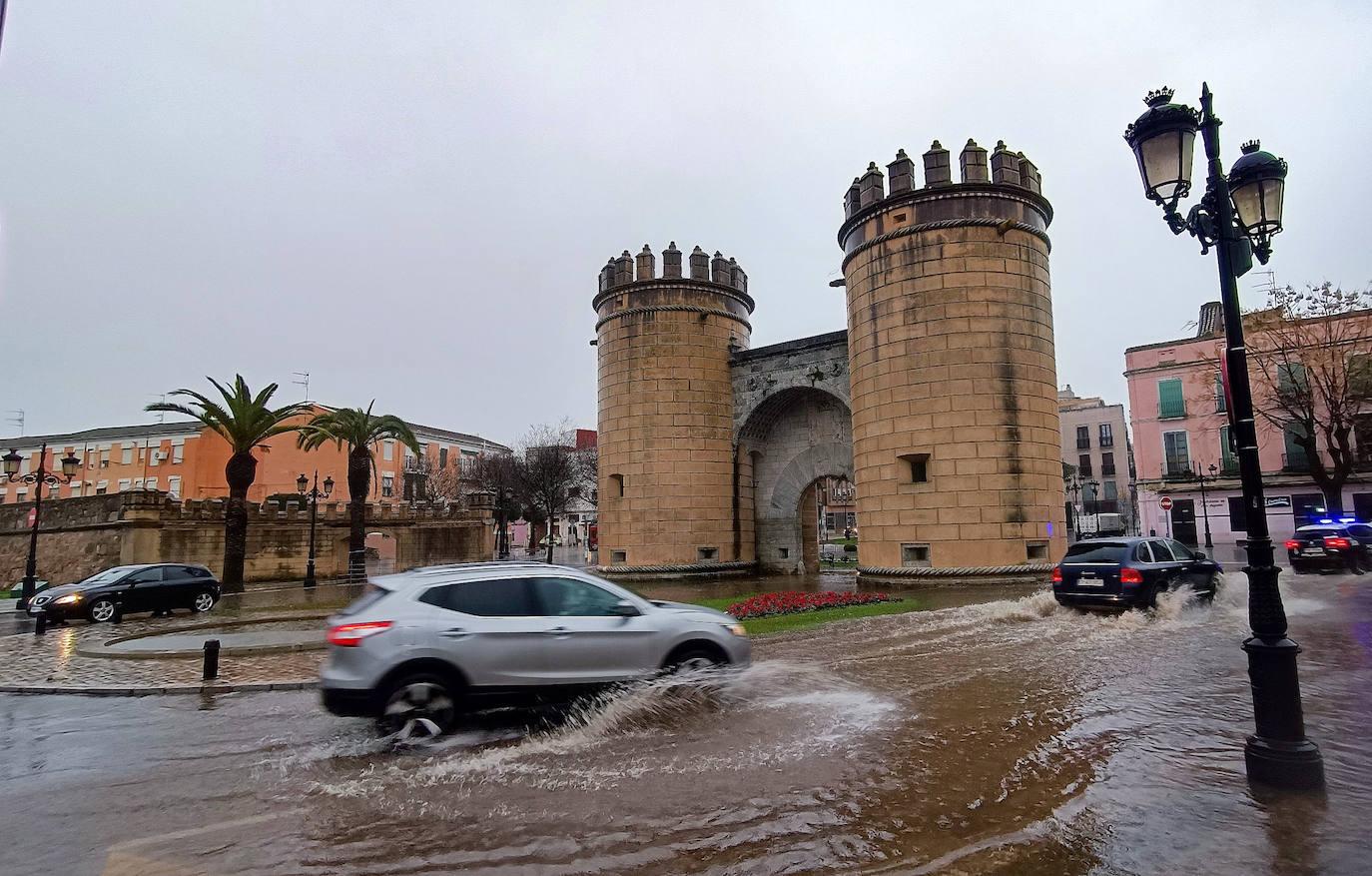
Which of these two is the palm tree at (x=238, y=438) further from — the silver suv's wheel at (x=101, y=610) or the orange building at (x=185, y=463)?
the orange building at (x=185, y=463)

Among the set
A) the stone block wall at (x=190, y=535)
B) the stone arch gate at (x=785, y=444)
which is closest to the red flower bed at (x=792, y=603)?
the stone arch gate at (x=785, y=444)

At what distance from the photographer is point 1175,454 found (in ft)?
137

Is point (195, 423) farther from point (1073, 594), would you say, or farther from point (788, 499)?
point (1073, 594)

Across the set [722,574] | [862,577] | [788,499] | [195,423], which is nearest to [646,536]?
[722,574]

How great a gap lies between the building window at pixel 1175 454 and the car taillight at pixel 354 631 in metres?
44.2

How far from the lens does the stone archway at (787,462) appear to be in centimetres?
2551

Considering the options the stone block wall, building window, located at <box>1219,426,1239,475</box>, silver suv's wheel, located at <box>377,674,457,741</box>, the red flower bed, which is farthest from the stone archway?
building window, located at <box>1219,426,1239,475</box>

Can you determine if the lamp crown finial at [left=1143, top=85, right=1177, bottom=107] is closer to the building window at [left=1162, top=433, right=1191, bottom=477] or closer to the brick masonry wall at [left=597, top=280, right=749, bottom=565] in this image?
the brick masonry wall at [left=597, top=280, right=749, bottom=565]

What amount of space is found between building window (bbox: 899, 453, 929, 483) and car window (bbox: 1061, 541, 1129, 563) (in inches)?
227

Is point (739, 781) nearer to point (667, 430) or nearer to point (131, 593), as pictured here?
point (131, 593)

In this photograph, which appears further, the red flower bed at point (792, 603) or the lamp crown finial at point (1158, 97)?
the red flower bed at point (792, 603)

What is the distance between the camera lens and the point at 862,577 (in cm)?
1948

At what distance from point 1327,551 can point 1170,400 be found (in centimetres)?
Answer: 2437

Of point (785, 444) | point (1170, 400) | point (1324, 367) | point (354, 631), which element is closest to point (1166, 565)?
point (354, 631)
